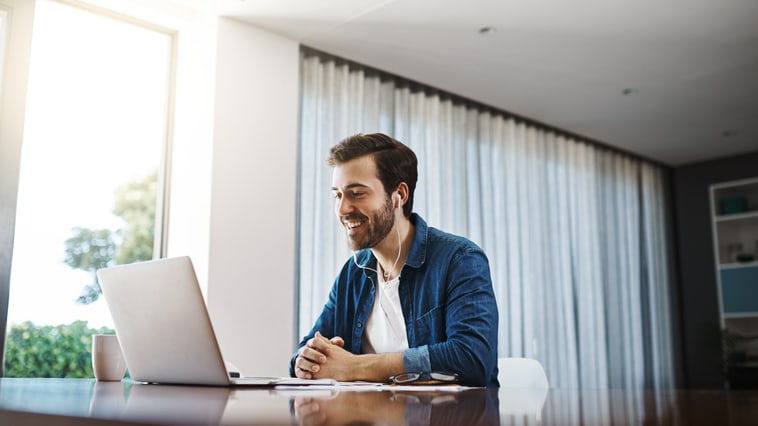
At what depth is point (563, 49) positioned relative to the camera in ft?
13.4

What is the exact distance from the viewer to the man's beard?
210cm

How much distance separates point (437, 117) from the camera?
4652mm

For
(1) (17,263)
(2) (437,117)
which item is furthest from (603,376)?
(1) (17,263)

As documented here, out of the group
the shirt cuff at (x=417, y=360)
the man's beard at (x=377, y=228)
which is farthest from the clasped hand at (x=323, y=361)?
the man's beard at (x=377, y=228)

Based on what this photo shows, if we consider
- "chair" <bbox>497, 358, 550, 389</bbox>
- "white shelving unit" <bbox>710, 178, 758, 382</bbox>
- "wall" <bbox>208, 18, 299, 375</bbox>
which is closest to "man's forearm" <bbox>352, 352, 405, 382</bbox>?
"chair" <bbox>497, 358, 550, 389</bbox>

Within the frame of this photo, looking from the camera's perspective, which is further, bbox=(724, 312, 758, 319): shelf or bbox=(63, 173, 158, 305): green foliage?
bbox=(724, 312, 758, 319): shelf

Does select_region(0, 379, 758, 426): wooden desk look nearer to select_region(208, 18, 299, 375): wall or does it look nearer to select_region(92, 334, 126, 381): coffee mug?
select_region(92, 334, 126, 381): coffee mug

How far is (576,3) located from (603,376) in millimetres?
3112

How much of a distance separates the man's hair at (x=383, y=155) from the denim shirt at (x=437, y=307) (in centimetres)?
13

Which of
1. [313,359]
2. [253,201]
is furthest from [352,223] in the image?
[253,201]

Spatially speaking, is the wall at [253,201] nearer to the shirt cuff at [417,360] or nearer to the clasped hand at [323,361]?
the clasped hand at [323,361]

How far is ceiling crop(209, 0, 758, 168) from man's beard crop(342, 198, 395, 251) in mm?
1719

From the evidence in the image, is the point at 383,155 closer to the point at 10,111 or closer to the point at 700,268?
the point at 10,111

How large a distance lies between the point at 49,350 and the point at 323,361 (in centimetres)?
217
